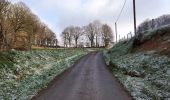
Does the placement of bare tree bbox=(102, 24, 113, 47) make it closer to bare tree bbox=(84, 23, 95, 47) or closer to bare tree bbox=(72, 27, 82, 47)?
bare tree bbox=(84, 23, 95, 47)

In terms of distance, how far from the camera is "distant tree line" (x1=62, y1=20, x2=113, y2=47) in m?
146

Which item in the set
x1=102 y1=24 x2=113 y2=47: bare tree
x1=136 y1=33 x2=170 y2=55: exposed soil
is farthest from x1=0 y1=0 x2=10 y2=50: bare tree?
x1=102 y1=24 x2=113 y2=47: bare tree

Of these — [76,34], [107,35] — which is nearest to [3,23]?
[107,35]

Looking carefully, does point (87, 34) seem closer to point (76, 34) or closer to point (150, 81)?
point (76, 34)

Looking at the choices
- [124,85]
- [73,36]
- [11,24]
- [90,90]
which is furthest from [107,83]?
[73,36]

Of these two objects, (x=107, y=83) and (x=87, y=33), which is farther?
(x=87, y=33)

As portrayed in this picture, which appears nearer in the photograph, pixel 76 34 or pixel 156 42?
pixel 156 42

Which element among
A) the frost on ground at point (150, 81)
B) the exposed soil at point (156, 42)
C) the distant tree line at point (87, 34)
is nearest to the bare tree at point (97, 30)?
the distant tree line at point (87, 34)

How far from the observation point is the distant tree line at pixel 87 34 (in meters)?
146

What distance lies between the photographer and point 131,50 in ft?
152

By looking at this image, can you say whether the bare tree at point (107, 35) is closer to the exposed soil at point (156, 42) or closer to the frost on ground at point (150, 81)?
the exposed soil at point (156, 42)

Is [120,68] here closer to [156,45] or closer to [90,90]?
[156,45]

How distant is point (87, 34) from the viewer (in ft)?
493

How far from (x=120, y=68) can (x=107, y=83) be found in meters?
8.80
